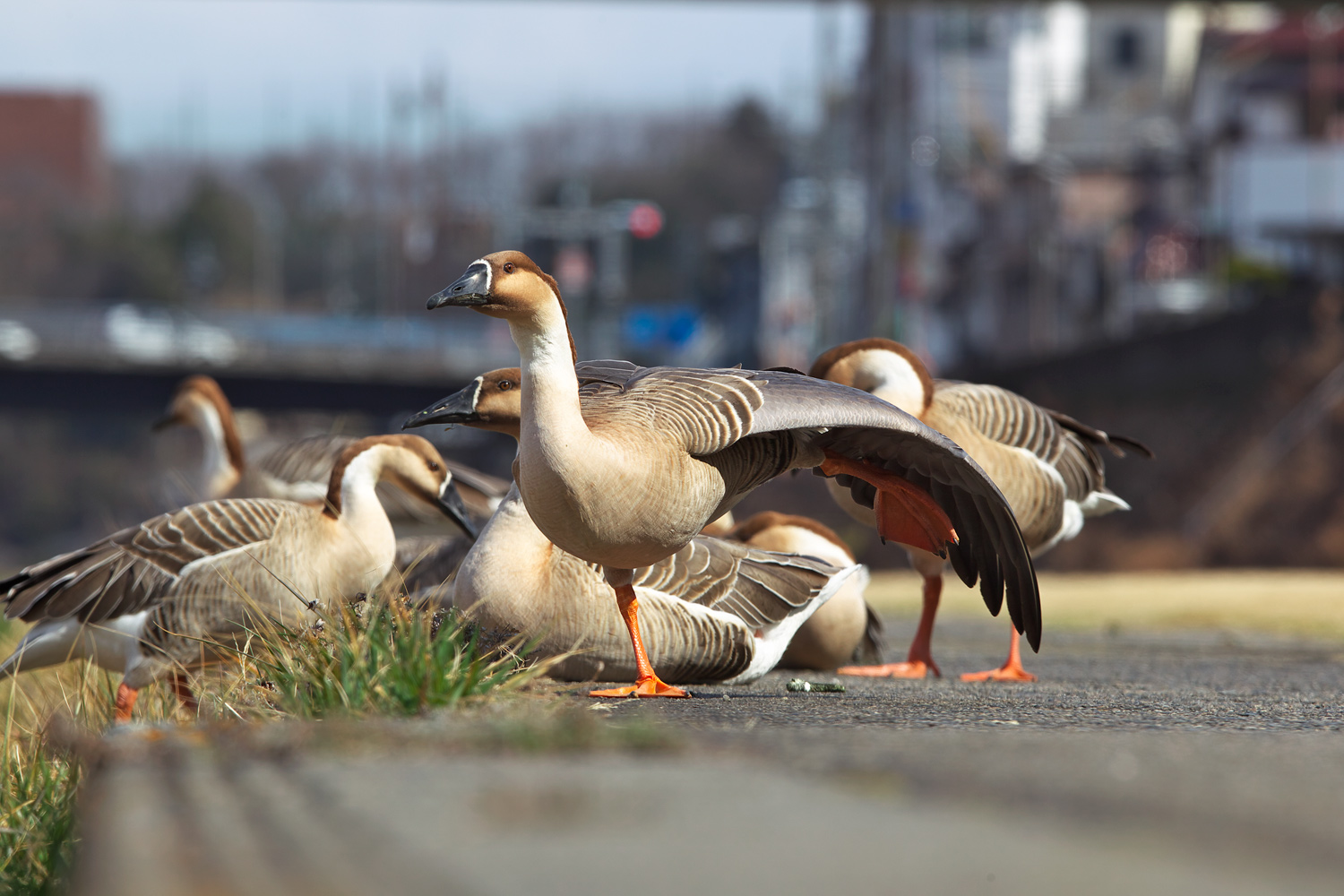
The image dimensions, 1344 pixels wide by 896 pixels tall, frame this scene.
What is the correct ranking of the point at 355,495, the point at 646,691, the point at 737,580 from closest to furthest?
the point at 646,691
the point at 737,580
the point at 355,495

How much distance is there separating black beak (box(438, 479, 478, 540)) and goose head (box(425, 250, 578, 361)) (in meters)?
2.16

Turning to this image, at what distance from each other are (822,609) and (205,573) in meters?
3.07

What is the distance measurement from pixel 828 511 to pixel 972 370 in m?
5.72

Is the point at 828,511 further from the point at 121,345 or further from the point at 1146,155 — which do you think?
the point at 121,345

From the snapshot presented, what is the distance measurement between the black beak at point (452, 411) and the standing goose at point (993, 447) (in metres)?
2.05

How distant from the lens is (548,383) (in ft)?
17.7

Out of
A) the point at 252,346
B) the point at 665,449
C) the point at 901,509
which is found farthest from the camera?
the point at 252,346

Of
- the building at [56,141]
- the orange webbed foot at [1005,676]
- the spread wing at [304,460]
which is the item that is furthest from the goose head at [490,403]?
the building at [56,141]

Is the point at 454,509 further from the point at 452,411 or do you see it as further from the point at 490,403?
the point at 452,411

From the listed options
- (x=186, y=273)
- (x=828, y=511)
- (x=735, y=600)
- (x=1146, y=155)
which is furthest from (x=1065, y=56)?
(x=735, y=600)

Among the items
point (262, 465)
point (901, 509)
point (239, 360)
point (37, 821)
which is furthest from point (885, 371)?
point (239, 360)

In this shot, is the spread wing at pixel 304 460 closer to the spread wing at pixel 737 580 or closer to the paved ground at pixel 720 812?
the spread wing at pixel 737 580

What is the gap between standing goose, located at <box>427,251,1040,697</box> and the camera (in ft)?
17.5

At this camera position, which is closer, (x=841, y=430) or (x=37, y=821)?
(x=37, y=821)
